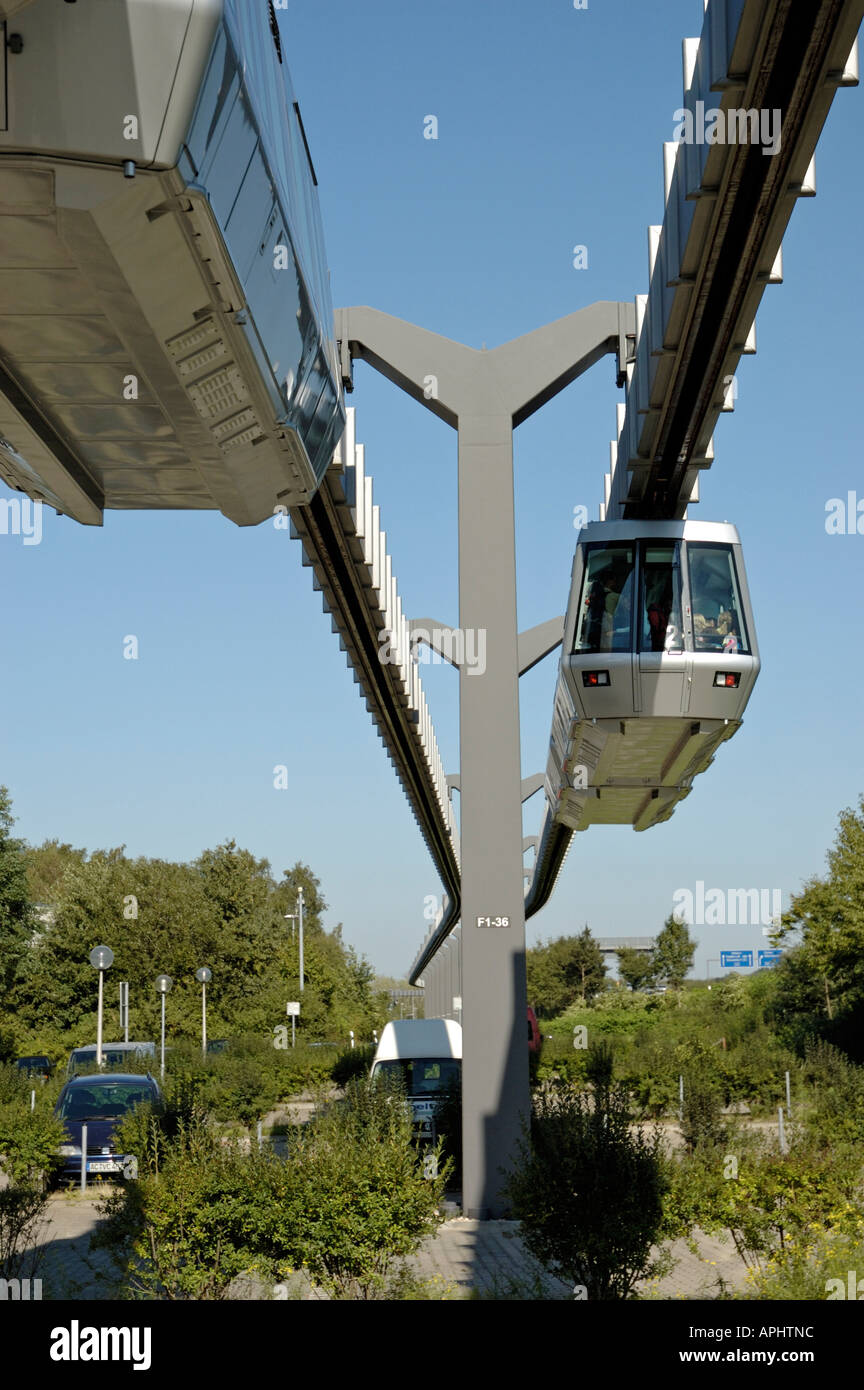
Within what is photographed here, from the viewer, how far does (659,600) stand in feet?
54.4

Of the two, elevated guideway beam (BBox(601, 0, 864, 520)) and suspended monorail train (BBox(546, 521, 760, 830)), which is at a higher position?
elevated guideway beam (BBox(601, 0, 864, 520))

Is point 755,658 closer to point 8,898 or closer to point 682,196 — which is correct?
point 682,196

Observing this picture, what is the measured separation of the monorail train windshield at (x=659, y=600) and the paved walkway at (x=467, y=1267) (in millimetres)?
6674

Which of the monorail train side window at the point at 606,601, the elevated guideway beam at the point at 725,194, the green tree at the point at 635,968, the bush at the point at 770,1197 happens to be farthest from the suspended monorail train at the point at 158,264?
the green tree at the point at 635,968

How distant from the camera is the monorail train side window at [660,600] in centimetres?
1642

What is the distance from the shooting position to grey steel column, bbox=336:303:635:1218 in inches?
714

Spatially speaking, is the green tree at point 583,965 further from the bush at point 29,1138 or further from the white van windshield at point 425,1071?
the bush at point 29,1138

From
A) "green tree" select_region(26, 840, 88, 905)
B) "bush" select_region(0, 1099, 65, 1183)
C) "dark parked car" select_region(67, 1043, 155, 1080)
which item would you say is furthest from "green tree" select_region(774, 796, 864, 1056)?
"green tree" select_region(26, 840, 88, 905)

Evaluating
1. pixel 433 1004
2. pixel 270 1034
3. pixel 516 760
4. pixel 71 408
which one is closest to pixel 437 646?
pixel 516 760

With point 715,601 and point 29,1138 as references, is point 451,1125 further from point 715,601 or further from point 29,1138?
point 715,601

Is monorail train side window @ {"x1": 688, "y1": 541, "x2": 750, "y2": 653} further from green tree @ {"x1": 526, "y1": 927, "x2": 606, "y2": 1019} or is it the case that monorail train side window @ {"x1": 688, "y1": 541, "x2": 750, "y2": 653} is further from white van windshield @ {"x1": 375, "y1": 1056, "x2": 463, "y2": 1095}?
green tree @ {"x1": 526, "y1": 927, "x2": 606, "y2": 1019}

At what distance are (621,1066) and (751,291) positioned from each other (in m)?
22.5

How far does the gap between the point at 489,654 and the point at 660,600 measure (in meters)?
3.53

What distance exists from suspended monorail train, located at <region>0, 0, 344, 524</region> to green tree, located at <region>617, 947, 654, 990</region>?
86.6 m
